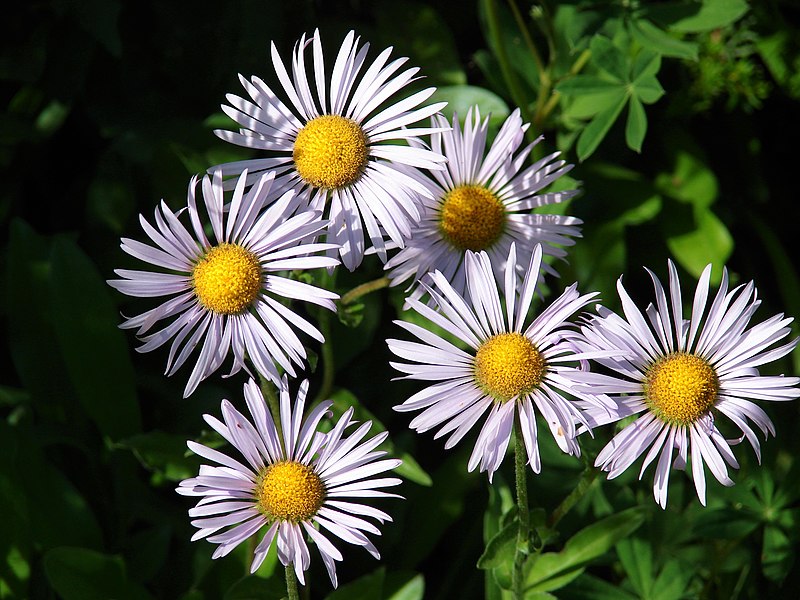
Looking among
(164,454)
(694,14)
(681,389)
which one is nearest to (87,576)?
(164,454)

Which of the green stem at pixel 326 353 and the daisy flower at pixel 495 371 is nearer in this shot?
the daisy flower at pixel 495 371

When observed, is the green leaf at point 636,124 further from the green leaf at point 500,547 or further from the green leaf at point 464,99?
the green leaf at point 500,547

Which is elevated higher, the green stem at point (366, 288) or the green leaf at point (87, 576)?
the green stem at point (366, 288)


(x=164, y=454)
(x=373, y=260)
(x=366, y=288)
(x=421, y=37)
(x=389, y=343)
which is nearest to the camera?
(x=389, y=343)

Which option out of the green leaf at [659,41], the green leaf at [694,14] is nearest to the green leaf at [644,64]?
the green leaf at [659,41]

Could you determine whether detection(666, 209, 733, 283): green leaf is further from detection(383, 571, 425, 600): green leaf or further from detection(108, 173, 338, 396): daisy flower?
detection(108, 173, 338, 396): daisy flower

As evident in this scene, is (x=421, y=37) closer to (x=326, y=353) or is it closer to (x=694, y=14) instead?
(x=694, y=14)

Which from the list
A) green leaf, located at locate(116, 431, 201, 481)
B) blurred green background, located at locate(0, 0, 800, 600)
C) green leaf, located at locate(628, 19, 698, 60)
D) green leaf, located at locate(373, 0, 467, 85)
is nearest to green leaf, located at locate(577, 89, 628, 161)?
blurred green background, located at locate(0, 0, 800, 600)

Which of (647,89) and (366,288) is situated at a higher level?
(647,89)
